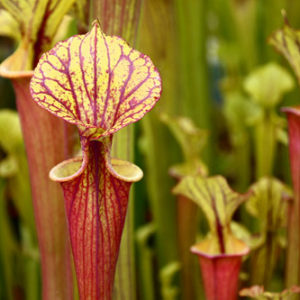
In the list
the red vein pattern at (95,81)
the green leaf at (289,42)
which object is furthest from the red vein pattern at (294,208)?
the red vein pattern at (95,81)

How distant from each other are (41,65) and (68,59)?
3cm

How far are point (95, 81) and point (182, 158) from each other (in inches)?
33.3

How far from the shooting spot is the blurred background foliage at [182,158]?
112cm

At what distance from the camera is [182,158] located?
1396mm

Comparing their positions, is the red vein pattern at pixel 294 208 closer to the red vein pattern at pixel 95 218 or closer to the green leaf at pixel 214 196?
the green leaf at pixel 214 196

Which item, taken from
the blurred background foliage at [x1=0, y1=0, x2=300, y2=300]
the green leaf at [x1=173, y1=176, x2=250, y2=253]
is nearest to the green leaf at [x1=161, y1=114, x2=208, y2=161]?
the blurred background foliage at [x1=0, y1=0, x2=300, y2=300]

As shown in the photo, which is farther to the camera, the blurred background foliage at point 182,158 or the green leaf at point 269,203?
the blurred background foliage at point 182,158

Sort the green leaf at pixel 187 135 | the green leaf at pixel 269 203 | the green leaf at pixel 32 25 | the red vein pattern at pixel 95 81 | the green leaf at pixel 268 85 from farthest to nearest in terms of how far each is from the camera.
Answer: the green leaf at pixel 268 85, the green leaf at pixel 187 135, the green leaf at pixel 269 203, the green leaf at pixel 32 25, the red vein pattern at pixel 95 81

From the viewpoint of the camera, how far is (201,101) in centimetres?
148

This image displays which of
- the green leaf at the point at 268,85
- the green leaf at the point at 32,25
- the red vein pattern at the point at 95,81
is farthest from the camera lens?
the green leaf at the point at 268,85

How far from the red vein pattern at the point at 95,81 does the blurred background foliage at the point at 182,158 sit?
0.45 meters

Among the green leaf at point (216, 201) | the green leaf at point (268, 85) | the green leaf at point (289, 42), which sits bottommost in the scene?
the green leaf at point (216, 201)

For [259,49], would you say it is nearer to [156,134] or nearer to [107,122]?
[156,134]

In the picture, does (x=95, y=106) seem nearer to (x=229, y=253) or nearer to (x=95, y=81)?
(x=95, y=81)
